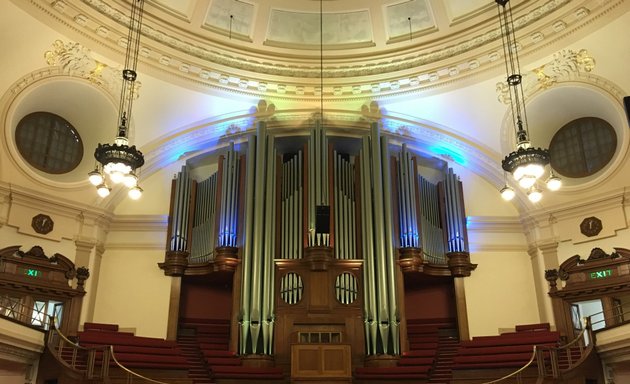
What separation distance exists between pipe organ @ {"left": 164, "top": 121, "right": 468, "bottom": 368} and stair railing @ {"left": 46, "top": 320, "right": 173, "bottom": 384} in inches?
98.2

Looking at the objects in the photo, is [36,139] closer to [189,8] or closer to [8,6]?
[8,6]

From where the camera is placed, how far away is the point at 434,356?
1171cm

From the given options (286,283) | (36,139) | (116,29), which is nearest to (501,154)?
(286,283)

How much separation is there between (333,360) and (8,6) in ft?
28.1

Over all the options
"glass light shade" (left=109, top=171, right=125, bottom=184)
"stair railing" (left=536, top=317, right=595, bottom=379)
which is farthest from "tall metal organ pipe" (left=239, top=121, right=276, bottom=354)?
"stair railing" (left=536, top=317, right=595, bottom=379)

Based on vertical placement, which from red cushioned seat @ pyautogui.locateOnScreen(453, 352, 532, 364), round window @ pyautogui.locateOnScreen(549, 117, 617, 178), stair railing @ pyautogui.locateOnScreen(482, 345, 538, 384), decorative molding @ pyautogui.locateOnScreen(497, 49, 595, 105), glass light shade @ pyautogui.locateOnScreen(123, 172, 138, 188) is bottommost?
stair railing @ pyautogui.locateOnScreen(482, 345, 538, 384)

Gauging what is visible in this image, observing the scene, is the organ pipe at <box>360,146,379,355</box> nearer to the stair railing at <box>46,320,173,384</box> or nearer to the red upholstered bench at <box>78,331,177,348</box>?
the red upholstered bench at <box>78,331,177,348</box>

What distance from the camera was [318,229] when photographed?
12172mm

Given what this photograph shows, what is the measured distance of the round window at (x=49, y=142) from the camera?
1216 centimetres

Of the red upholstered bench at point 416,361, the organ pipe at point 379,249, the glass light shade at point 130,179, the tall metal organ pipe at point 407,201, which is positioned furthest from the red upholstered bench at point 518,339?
the glass light shade at point 130,179

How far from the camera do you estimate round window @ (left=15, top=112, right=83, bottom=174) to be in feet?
39.9

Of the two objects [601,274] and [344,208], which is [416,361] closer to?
[344,208]

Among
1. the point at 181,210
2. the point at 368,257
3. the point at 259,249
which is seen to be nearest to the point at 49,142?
the point at 181,210

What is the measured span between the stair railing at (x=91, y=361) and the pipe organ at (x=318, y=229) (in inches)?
98.2
